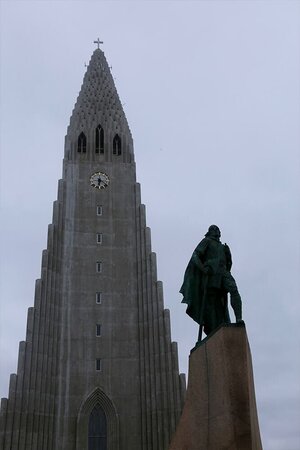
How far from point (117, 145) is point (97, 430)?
2201cm

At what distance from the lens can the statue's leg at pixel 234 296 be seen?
11508mm

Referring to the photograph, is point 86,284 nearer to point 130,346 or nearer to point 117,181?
point 130,346

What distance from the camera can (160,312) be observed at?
114ft

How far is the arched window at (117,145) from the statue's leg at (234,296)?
32.0 m

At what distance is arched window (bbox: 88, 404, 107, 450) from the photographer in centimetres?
3133

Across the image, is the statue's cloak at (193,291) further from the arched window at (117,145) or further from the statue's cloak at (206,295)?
the arched window at (117,145)

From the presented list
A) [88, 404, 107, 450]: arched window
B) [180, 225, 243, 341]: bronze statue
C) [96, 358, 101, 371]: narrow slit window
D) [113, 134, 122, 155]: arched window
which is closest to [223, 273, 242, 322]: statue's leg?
[180, 225, 243, 341]: bronze statue

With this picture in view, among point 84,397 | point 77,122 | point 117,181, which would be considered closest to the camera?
point 84,397

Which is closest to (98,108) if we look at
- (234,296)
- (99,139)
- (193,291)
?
(99,139)

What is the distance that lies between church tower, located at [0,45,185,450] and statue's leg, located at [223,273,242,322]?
21280mm

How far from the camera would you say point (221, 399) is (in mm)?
10250

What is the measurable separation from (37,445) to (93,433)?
3.37 m

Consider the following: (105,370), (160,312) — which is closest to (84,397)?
(105,370)

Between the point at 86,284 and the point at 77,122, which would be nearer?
the point at 86,284
